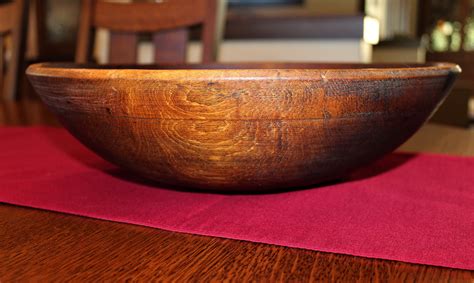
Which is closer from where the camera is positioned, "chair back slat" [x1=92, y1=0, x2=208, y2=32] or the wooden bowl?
the wooden bowl

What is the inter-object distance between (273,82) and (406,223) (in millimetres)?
135

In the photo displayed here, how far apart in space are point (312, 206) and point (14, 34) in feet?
4.01

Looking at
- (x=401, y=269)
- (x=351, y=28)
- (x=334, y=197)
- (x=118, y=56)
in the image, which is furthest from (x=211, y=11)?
(x=351, y=28)

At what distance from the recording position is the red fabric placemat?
32cm

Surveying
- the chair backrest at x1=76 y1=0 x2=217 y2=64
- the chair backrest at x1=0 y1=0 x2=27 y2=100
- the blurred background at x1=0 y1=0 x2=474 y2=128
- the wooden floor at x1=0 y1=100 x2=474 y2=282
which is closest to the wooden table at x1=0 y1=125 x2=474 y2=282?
the wooden floor at x1=0 y1=100 x2=474 y2=282

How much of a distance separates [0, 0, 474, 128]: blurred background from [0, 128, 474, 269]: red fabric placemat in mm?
482

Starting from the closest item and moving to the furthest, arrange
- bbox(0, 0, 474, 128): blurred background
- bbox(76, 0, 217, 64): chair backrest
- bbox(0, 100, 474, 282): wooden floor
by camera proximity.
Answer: bbox(0, 100, 474, 282): wooden floor
bbox(76, 0, 217, 64): chair backrest
bbox(0, 0, 474, 128): blurred background

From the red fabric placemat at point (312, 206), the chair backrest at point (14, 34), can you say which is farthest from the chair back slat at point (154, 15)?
the red fabric placemat at point (312, 206)

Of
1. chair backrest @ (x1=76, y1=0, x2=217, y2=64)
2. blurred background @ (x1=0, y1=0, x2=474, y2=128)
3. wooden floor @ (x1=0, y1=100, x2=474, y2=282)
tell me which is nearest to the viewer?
wooden floor @ (x1=0, y1=100, x2=474, y2=282)

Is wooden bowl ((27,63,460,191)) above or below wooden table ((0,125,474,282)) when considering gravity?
above

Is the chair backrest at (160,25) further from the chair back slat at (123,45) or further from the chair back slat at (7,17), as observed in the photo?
the chair back slat at (7,17)

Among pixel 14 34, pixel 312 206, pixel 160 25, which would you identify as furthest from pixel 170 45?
pixel 312 206

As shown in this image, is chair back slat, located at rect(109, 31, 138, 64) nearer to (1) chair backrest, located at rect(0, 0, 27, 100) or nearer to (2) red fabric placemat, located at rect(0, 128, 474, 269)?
(1) chair backrest, located at rect(0, 0, 27, 100)

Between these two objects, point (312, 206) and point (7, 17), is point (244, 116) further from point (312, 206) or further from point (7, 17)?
point (7, 17)
